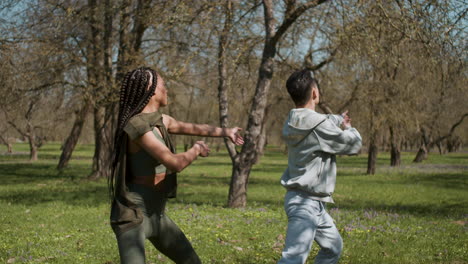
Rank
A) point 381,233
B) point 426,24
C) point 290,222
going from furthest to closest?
1. point 426,24
2. point 381,233
3. point 290,222

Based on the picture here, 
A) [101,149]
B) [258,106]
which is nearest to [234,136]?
[258,106]

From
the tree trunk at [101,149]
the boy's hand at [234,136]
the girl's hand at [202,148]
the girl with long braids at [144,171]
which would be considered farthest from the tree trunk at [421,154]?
the girl's hand at [202,148]

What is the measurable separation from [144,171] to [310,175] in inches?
49.6

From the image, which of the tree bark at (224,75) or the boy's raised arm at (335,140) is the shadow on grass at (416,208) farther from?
the boy's raised arm at (335,140)

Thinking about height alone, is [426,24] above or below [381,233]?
above

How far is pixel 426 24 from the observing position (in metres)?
9.18

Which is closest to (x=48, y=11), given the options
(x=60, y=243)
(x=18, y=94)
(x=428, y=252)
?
(x=18, y=94)

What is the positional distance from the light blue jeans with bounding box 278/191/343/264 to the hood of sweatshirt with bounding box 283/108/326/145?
432 mm

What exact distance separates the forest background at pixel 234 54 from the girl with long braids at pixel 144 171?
6396 mm

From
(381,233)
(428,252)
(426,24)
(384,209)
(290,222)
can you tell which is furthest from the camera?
(384,209)

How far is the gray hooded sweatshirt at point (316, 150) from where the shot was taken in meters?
3.86

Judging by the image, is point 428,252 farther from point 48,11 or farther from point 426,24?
point 48,11

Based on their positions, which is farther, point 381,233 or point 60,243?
point 381,233

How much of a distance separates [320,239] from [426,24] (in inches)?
257
